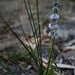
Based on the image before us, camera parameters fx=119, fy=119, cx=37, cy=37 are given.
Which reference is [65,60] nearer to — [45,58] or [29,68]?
[45,58]

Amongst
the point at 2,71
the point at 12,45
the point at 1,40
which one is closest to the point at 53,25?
the point at 2,71

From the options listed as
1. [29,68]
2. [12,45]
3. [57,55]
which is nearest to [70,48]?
[57,55]

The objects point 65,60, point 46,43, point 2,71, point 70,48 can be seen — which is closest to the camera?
point 2,71

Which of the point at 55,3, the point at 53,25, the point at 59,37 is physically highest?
the point at 55,3

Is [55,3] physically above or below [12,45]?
above

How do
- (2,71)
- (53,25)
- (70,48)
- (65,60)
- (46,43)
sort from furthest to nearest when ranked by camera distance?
(46,43), (70,48), (65,60), (2,71), (53,25)

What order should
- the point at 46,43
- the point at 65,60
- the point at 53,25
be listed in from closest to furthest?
the point at 53,25 → the point at 65,60 → the point at 46,43

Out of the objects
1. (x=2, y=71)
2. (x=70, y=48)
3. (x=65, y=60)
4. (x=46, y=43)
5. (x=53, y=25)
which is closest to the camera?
(x=53, y=25)

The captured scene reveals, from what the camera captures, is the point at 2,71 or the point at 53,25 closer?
the point at 53,25

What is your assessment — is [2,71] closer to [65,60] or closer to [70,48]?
[65,60]
